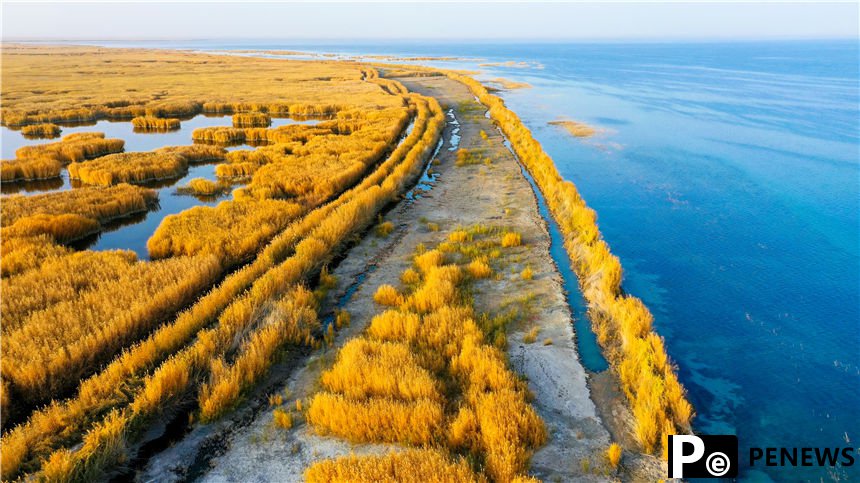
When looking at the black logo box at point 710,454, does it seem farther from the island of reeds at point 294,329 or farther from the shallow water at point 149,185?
the shallow water at point 149,185

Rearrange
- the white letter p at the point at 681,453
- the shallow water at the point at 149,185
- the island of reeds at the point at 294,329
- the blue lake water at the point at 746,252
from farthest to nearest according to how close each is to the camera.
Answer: the shallow water at the point at 149,185, the blue lake water at the point at 746,252, the island of reeds at the point at 294,329, the white letter p at the point at 681,453

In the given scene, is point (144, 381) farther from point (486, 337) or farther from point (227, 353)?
point (486, 337)

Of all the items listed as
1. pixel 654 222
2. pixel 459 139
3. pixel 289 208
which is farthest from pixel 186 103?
pixel 654 222

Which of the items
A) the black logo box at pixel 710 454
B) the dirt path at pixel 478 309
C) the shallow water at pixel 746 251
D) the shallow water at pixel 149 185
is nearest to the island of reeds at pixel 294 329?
the dirt path at pixel 478 309

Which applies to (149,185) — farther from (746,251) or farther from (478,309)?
(746,251)

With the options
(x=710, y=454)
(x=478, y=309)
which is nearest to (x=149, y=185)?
(x=478, y=309)
